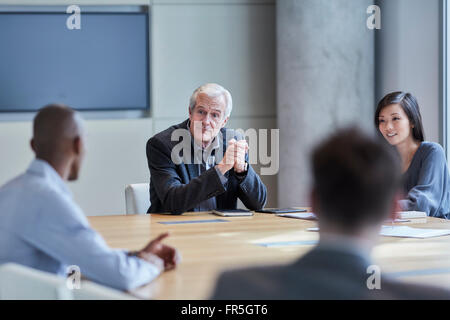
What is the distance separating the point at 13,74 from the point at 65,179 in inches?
167

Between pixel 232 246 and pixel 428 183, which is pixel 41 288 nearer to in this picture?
pixel 232 246

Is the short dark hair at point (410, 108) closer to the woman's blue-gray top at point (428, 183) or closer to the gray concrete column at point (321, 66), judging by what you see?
the woman's blue-gray top at point (428, 183)

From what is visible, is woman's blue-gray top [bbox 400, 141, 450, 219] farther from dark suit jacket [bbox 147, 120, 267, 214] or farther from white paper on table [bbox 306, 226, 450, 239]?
dark suit jacket [bbox 147, 120, 267, 214]

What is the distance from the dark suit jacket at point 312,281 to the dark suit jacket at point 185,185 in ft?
6.58

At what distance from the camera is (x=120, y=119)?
5910 mm

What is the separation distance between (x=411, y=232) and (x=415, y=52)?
124 inches

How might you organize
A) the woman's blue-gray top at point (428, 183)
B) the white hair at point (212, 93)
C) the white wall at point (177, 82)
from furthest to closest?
the white wall at point (177, 82), the white hair at point (212, 93), the woman's blue-gray top at point (428, 183)

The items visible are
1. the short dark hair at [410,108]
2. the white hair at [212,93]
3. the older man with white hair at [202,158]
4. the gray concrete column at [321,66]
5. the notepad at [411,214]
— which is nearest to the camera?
the notepad at [411,214]

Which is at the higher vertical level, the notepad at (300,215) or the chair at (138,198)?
the chair at (138,198)

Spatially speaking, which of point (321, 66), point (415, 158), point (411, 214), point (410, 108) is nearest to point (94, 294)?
point (411, 214)

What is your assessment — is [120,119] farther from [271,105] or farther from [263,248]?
[263,248]

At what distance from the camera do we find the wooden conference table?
1782 millimetres

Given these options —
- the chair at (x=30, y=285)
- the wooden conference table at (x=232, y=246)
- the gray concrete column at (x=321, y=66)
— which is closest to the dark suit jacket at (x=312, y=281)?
the wooden conference table at (x=232, y=246)

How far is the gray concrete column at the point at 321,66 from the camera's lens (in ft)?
18.7
